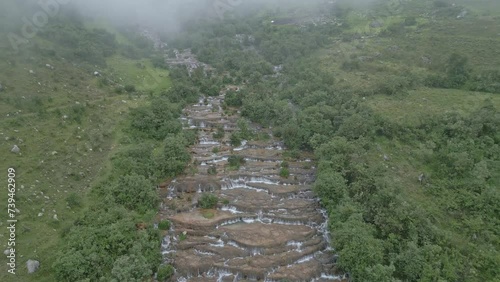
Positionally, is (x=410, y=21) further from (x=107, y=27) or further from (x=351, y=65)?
(x=107, y=27)

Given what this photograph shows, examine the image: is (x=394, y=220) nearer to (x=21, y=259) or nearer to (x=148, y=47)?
(x=21, y=259)

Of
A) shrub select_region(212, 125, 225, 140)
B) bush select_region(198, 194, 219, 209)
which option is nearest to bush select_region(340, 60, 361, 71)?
shrub select_region(212, 125, 225, 140)

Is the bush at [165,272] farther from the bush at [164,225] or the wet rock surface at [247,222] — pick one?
the bush at [164,225]

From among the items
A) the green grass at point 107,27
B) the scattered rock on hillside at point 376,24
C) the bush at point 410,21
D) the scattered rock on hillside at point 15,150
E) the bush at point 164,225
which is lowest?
the bush at point 164,225

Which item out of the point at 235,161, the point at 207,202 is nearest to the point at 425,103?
the point at 235,161

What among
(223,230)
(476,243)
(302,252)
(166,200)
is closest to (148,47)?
(166,200)

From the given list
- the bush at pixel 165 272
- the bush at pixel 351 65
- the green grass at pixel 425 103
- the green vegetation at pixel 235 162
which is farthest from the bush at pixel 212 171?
the bush at pixel 351 65
